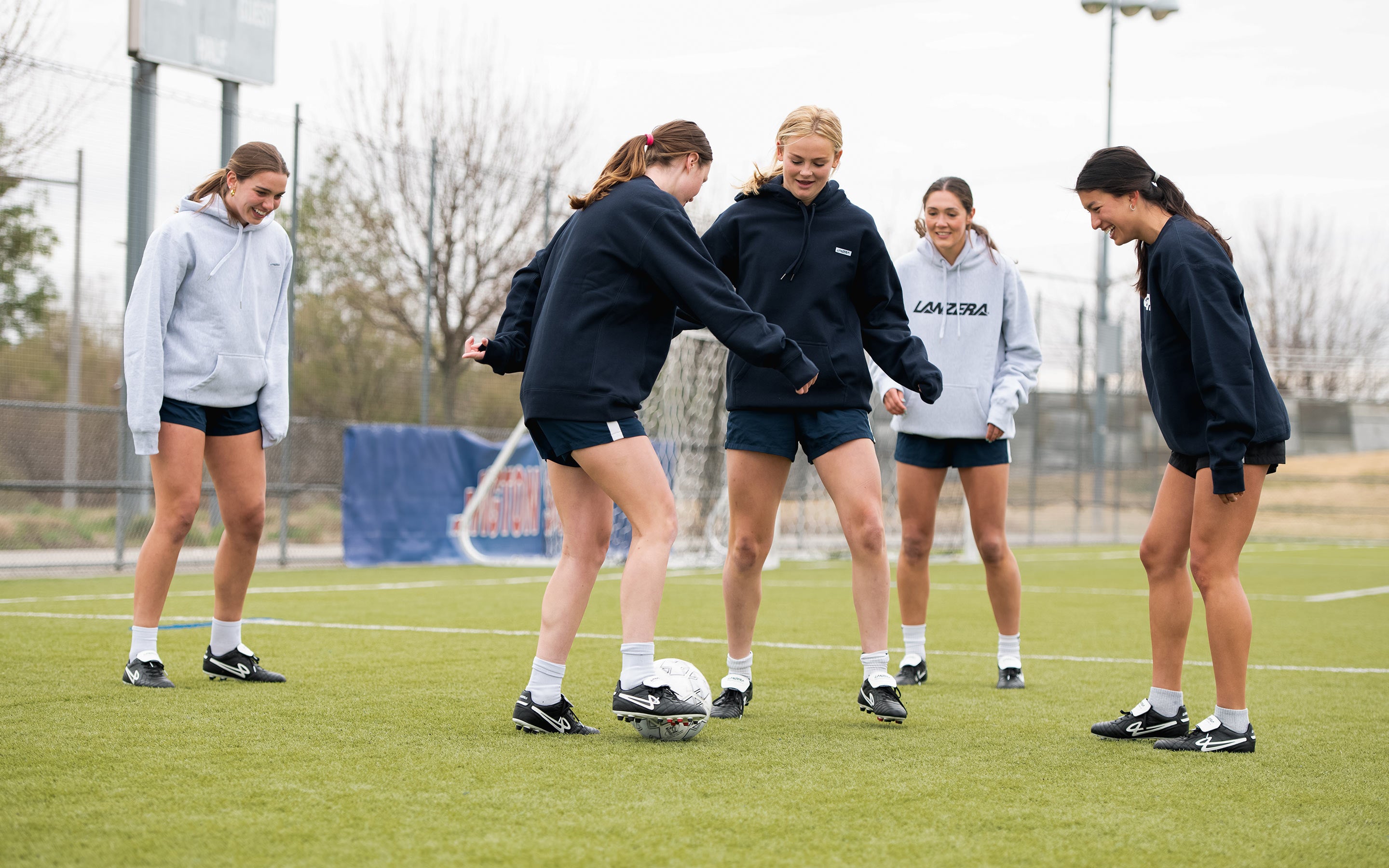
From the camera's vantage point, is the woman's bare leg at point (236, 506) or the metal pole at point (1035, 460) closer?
the woman's bare leg at point (236, 506)

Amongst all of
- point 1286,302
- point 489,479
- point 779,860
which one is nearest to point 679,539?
point 489,479

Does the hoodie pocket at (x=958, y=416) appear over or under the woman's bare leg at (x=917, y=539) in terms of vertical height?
over

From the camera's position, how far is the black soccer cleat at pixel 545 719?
158 inches

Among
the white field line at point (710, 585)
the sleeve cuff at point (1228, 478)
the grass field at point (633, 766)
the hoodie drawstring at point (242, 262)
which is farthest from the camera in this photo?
the white field line at point (710, 585)

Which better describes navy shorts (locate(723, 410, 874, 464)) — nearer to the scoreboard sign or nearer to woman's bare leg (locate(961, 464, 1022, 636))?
woman's bare leg (locate(961, 464, 1022, 636))

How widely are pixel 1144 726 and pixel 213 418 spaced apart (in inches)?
134

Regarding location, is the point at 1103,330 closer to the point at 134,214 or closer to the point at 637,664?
the point at 134,214

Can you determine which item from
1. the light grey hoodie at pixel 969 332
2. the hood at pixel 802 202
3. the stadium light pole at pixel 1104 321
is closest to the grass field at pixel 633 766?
the light grey hoodie at pixel 969 332

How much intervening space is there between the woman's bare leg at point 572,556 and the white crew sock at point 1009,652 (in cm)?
200

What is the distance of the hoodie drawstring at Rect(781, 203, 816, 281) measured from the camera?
459 centimetres

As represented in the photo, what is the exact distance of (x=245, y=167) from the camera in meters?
4.89

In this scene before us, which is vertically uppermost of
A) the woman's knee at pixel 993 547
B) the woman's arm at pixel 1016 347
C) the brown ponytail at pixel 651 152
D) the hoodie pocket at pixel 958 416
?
the brown ponytail at pixel 651 152

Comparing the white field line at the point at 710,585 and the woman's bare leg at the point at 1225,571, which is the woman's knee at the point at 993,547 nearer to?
the woman's bare leg at the point at 1225,571

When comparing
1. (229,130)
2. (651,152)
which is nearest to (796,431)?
(651,152)
